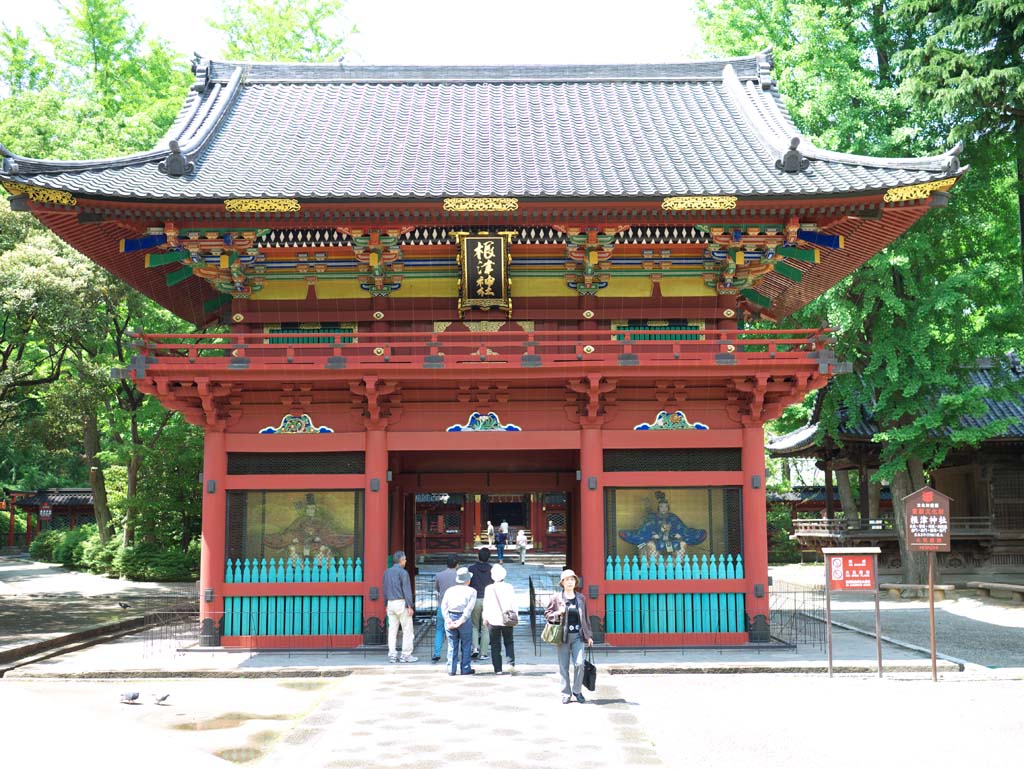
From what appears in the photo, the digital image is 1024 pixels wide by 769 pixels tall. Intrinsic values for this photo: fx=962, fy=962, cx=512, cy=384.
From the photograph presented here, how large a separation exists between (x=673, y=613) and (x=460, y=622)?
4.68 meters

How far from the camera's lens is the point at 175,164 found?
17.9m

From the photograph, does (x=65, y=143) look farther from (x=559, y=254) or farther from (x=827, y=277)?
(x=827, y=277)

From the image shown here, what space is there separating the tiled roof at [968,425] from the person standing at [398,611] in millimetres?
19127

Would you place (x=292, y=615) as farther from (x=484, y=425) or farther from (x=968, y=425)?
(x=968, y=425)

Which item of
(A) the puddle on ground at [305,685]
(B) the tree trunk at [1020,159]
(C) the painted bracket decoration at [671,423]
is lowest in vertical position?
(A) the puddle on ground at [305,685]

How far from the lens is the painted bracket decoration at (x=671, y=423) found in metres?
18.2

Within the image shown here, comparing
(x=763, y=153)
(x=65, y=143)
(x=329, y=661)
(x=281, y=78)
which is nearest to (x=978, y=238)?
(x=763, y=153)

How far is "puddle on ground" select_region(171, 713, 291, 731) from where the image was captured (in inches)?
454

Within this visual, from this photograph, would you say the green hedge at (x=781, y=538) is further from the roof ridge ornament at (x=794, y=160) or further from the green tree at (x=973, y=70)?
the roof ridge ornament at (x=794, y=160)

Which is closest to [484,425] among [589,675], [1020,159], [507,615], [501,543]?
[507,615]

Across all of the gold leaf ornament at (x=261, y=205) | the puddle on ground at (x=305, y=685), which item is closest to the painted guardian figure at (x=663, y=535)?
the puddle on ground at (x=305, y=685)

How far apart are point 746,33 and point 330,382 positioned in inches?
857

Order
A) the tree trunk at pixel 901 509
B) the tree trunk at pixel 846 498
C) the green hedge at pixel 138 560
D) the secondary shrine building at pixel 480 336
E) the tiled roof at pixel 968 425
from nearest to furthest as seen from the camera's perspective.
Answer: the secondary shrine building at pixel 480 336
the tree trunk at pixel 901 509
the tiled roof at pixel 968 425
the green hedge at pixel 138 560
the tree trunk at pixel 846 498

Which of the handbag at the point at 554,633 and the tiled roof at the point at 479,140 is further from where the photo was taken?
the tiled roof at the point at 479,140
